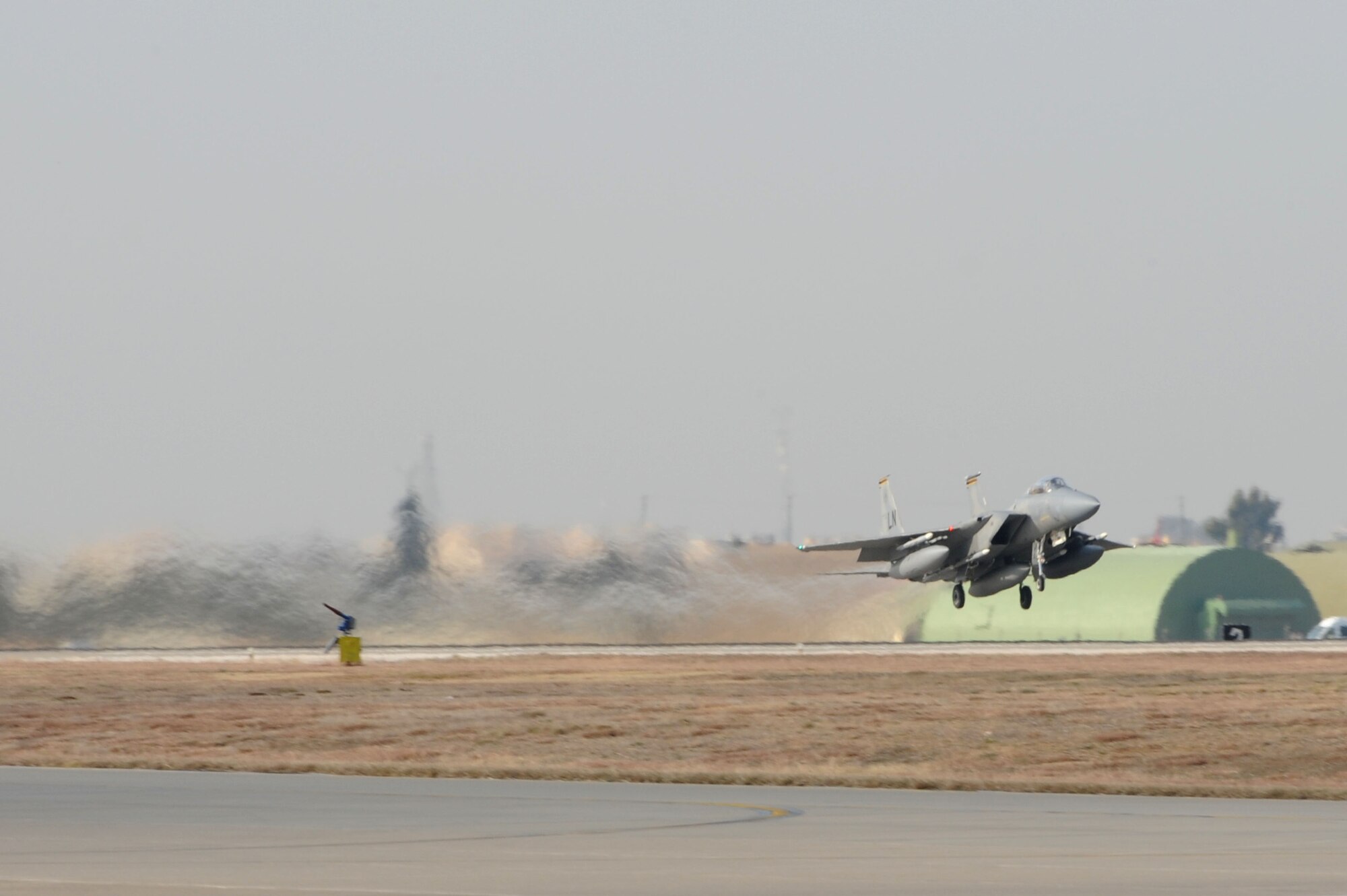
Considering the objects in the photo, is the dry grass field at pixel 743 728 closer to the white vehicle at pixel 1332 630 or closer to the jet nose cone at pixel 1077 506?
the jet nose cone at pixel 1077 506

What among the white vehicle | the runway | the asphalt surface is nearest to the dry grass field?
the runway

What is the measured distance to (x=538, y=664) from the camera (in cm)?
5753

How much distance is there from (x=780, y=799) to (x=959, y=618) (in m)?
75.9

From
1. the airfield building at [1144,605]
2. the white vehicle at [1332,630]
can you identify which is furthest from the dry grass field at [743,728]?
the airfield building at [1144,605]

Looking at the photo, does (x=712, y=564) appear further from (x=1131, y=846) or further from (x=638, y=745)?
(x=1131, y=846)

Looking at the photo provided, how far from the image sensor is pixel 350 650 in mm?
56344

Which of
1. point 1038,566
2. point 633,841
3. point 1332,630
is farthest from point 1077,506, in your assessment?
point 1332,630

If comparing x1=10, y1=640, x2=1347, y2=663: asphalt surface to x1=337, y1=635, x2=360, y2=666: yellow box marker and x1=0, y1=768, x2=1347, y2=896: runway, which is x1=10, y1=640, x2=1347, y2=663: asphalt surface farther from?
x1=0, y1=768, x2=1347, y2=896: runway

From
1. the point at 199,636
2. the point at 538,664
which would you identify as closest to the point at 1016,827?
the point at 538,664

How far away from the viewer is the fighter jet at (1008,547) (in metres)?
51.6

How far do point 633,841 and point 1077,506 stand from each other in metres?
37.1

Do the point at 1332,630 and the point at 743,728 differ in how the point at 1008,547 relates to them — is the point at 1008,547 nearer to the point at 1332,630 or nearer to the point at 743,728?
the point at 743,728

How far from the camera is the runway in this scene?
1231 cm

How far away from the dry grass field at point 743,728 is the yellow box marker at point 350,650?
6.00 metres
